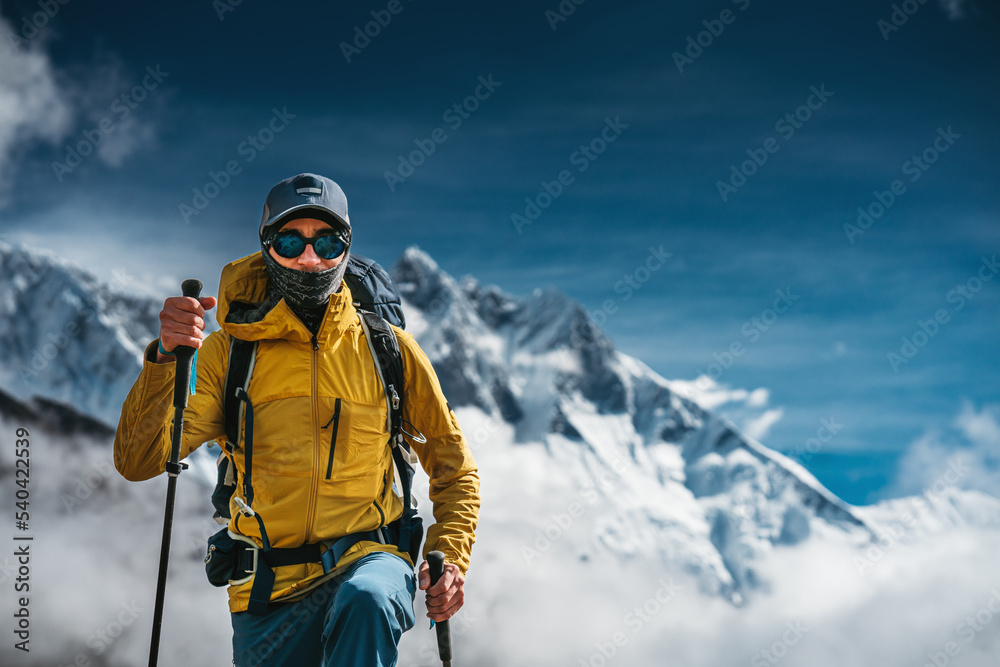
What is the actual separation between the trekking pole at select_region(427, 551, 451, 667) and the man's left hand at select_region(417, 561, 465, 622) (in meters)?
0.03

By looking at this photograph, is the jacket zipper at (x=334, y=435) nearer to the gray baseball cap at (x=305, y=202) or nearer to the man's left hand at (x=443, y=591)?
the man's left hand at (x=443, y=591)

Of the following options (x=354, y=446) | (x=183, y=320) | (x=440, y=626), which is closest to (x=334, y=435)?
(x=354, y=446)

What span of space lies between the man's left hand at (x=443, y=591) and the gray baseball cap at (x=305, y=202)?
88.2 inches

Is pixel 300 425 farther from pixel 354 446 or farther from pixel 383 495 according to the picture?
pixel 383 495

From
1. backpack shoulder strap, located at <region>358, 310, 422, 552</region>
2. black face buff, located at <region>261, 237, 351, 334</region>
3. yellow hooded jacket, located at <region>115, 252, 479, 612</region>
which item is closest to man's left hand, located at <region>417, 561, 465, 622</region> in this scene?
yellow hooded jacket, located at <region>115, 252, 479, 612</region>

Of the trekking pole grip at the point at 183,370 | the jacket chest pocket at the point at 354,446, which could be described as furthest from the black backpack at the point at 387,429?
the trekking pole grip at the point at 183,370

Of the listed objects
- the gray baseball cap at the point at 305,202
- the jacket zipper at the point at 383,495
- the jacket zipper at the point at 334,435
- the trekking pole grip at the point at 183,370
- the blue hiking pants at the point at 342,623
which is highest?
the gray baseball cap at the point at 305,202

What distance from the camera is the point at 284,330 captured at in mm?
4879

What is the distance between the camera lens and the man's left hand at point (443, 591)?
4574mm

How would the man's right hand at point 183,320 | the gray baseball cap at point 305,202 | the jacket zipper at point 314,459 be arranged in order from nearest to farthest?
the man's right hand at point 183,320 → the jacket zipper at point 314,459 → the gray baseball cap at point 305,202

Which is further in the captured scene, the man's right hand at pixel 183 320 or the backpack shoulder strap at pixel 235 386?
the backpack shoulder strap at pixel 235 386

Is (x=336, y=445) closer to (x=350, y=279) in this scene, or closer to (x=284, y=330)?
(x=284, y=330)

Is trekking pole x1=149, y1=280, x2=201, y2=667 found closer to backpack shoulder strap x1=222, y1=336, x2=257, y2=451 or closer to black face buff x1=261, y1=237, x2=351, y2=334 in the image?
backpack shoulder strap x1=222, y1=336, x2=257, y2=451

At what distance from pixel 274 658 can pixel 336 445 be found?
1.26 metres
